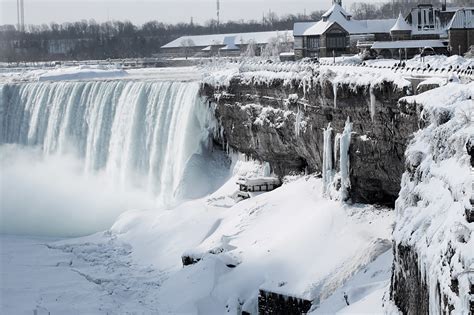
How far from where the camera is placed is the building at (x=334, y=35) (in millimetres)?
56281

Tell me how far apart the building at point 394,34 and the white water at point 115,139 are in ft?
32.6

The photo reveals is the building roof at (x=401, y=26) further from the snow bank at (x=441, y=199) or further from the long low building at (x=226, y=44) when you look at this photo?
the long low building at (x=226, y=44)

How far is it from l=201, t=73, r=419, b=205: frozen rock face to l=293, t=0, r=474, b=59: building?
7521 millimetres

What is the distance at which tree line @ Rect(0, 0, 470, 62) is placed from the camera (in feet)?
368

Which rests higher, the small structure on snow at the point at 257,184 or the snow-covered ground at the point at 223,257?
the small structure on snow at the point at 257,184

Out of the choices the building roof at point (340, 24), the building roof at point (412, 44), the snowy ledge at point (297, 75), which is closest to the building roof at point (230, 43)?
the building roof at point (340, 24)

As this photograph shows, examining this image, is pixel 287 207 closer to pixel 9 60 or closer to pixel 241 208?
pixel 241 208

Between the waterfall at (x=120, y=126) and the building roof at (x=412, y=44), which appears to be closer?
the waterfall at (x=120, y=126)

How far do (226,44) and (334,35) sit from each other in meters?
41.5

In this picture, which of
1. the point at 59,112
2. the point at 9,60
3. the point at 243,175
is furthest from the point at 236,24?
the point at 243,175

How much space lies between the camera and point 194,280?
27.0m

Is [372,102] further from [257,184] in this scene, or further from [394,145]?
[257,184]

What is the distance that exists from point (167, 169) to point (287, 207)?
39.8 ft

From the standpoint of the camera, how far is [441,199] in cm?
1538
